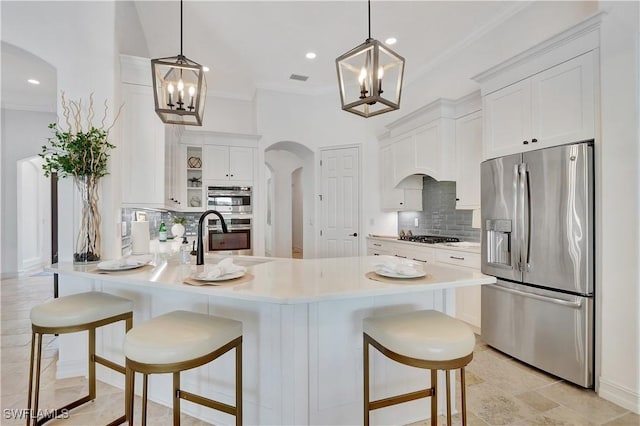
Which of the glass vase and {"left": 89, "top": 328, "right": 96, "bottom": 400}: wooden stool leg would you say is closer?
{"left": 89, "top": 328, "right": 96, "bottom": 400}: wooden stool leg

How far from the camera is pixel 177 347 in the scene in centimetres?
128

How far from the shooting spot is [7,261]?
18.6 feet

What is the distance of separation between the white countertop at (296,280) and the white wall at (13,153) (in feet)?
16.6

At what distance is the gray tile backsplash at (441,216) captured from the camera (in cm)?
396

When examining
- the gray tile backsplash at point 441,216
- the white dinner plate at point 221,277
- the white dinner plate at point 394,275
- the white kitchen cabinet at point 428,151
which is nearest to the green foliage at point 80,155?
the white dinner plate at point 221,277

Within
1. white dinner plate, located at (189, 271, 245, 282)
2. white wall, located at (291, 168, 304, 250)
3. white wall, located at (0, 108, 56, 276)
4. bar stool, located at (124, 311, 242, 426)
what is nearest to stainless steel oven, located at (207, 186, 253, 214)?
white wall, located at (0, 108, 56, 276)

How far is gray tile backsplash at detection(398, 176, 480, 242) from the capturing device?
13.0ft

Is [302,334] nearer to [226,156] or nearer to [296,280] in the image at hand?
[296,280]

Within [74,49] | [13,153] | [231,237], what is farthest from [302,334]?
[13,153]

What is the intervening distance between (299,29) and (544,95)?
2.64 metres

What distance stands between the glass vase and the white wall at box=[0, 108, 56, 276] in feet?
14.9

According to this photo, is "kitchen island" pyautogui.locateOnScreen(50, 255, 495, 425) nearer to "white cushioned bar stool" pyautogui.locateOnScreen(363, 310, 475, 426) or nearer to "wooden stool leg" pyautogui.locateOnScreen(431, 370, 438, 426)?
"white cushioned bar stool" pyautogui.locateOnScreen(363, 310, 475, 426)

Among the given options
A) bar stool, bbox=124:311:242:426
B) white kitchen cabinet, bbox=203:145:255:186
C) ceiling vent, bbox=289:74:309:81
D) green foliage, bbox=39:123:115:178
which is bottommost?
bar stool, bbox=124:311:242:426

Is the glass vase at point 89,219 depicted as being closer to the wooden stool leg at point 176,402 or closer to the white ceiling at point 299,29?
the wooden stool leg at point 176,402
